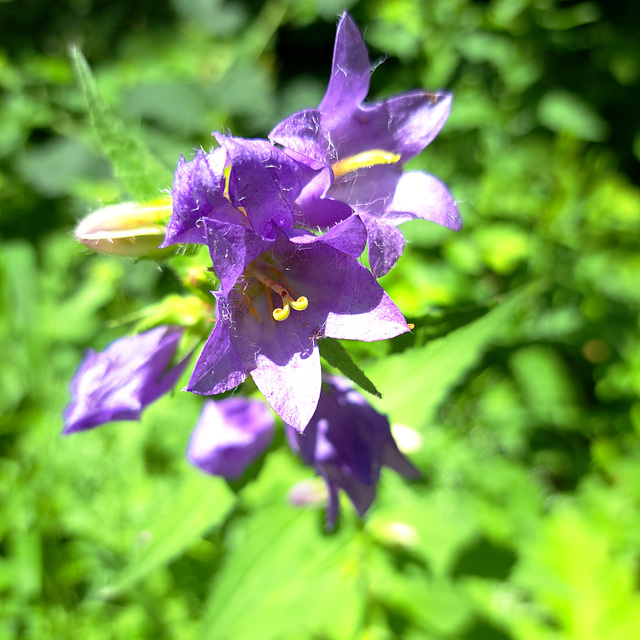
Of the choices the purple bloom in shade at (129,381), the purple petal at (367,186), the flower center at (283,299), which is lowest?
the purple bloom in shade at (129,381)

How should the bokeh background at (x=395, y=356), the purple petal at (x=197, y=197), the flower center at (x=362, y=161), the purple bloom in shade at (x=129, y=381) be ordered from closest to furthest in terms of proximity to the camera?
1. the purple petal at (x=197, y=197)
2. the flower center at (x=362, y=161)
3. the purple bloom in shade at (x=129, y=381)
4. the bokeh background at (x=395, y=356)

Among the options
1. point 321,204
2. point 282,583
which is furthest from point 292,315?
point 282,583

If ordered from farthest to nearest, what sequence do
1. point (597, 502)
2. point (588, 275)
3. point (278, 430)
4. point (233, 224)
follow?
point (588, 275), point (597, 502), point (278, 430), point (233, 224)

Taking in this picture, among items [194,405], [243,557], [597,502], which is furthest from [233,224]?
[597,502]

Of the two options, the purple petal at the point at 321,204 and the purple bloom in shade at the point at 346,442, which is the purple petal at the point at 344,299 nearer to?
the purple petal at the point at 321,204

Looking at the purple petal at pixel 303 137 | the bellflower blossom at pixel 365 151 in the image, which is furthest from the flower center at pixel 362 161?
the purple petal at pixel 303 137

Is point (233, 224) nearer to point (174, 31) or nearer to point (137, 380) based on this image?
point (137, 380)

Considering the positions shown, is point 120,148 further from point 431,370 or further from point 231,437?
point 431,370
